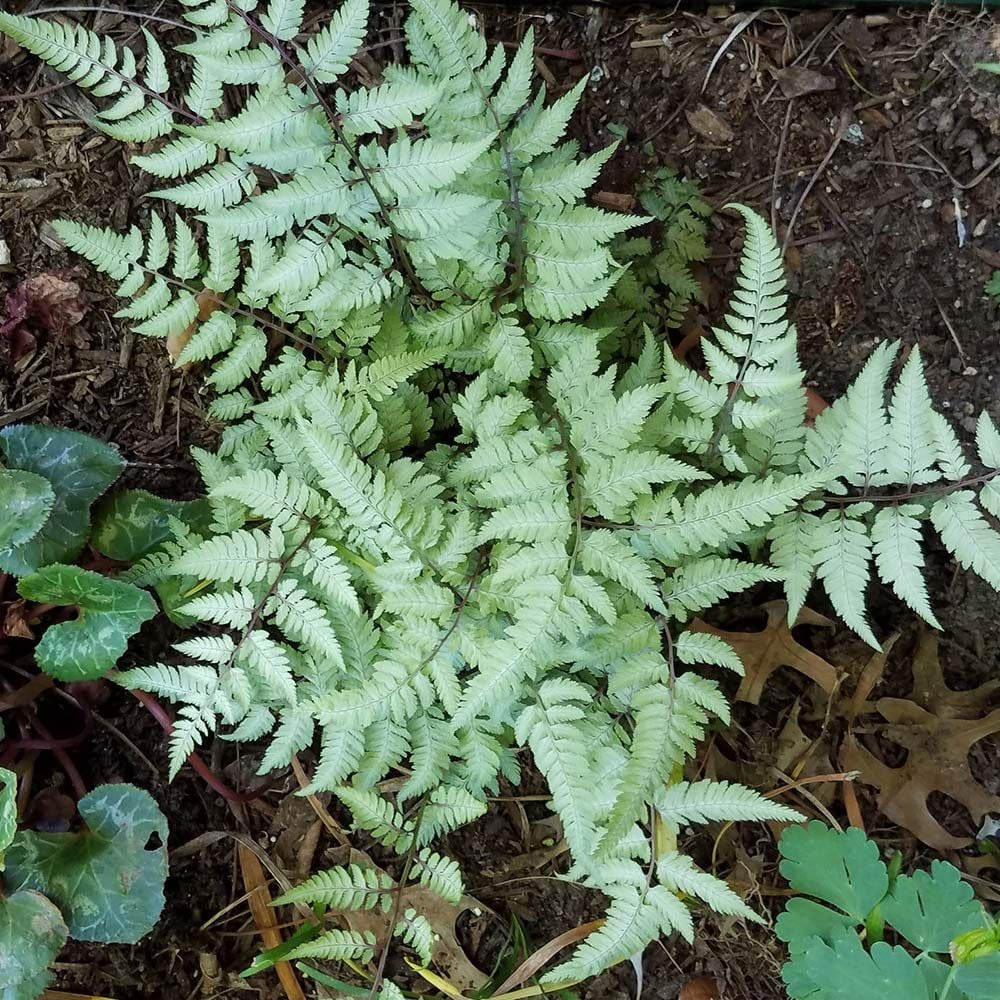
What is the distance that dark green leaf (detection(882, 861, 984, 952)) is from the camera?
7.30ft

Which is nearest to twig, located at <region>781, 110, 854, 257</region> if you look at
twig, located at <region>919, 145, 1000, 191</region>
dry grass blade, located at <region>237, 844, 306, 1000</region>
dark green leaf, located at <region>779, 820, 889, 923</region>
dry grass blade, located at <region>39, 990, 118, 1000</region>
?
twig, located at <region>919, 145, 1000, 191</region>

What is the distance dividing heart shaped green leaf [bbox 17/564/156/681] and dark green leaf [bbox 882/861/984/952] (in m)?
2.05

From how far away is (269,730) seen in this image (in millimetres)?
2418

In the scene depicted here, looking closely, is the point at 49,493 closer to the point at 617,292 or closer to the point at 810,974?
the point at 617,292

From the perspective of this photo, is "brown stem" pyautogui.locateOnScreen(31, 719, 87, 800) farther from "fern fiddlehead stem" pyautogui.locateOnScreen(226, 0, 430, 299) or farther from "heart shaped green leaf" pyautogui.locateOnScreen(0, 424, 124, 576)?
"fern fiddlehead stem" pyautogui.locateOnScreen(226, 0, 430, 299)

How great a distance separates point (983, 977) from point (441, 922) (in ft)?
4.64

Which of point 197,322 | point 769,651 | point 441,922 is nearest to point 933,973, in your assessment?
point 769,651

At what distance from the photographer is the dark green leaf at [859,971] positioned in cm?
216

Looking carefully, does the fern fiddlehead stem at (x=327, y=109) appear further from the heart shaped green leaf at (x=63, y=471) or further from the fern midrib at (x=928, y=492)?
the fern midrib at (x=928, y=492)

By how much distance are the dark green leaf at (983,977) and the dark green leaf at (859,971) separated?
10 cm

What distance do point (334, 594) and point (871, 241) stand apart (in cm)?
191

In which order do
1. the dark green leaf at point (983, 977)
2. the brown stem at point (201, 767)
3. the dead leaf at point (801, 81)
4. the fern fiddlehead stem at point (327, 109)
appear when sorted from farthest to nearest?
the dead leaf at point (801, 81), the brown stem at point (201, 767), the dark green leaf at point (983, 977), the fern fiddlehead stem at point (327, 109)

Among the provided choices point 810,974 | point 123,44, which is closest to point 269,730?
point 810,974

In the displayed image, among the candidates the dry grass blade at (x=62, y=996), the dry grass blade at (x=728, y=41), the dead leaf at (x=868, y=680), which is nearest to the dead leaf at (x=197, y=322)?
the dry grass blade at (x=728, y=41)
